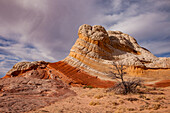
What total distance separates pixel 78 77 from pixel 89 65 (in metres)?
3.40

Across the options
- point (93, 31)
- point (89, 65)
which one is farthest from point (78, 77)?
point (93, 31)

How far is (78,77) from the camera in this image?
16.0 metres

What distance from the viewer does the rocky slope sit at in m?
15.4

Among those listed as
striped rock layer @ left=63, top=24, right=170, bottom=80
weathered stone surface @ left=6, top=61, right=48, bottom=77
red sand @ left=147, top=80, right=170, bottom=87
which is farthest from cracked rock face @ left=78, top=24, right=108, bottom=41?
red sand @ left=147, top=80, right=170, bottom=87

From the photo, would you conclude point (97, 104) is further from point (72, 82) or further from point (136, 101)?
point (72, 82)

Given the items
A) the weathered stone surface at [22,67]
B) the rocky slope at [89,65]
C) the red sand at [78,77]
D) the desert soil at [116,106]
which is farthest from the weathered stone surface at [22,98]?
the weathered stone surface at [22,67]

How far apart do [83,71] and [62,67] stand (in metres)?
3.72

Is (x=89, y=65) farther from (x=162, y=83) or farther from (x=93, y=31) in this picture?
(x=162, y=83)

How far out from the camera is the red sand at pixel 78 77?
15.0 meters

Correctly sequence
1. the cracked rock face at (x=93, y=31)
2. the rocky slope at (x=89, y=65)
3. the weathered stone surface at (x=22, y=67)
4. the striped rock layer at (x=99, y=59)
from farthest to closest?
the cracked rock face at (x=93, y=31)
the striped rock layer at (x=99, y=59)
the weathered stone surface at (x=22, y=67)
the rocky slope at (x=89, y=65)

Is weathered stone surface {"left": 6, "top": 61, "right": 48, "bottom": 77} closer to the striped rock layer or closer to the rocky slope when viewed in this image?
the rocky slope

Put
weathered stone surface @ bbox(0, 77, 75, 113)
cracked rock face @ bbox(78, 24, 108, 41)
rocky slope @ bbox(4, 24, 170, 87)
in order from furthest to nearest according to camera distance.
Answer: cracked rock face @ bbox(78, 24, 108, 41) → rocky slope @ bbox(4, 24, 170, 87) → weathered stone surface @ bbox(0, 77, 75, 113)

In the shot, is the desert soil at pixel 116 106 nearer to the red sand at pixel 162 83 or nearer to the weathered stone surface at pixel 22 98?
the weathered stone surface at pixel 22 98

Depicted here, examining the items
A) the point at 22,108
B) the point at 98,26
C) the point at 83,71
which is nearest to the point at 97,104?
the point at 22,108
